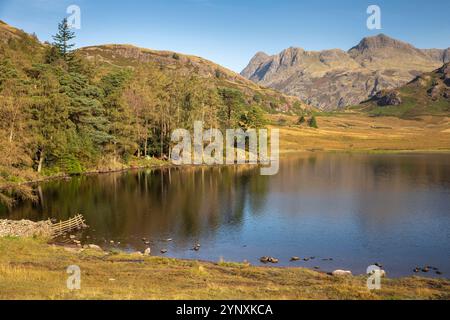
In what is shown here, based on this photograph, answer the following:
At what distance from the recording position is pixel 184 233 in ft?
173

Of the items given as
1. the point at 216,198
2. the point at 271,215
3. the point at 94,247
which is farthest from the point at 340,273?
the point at 216,198

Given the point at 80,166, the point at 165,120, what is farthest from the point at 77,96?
the point at 165,120

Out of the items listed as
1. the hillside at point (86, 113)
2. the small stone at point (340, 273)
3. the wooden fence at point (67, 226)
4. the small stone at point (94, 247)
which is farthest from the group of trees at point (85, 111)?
the small stone at point (340, 273)

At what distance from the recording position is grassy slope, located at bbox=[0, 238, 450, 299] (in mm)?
23766

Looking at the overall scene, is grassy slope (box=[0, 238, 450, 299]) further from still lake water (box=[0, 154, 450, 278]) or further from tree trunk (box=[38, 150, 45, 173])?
tree trunk (box=[38, 150, 45, 173])

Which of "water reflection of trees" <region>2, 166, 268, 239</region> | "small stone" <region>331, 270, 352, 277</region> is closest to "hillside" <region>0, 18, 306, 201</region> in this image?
"water reflection of trees" <region>2, 166, 268, 239</region>

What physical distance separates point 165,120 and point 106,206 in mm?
69810

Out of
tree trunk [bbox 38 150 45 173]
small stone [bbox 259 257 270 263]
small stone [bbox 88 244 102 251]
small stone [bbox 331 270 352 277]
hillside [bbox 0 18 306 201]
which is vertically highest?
hillside [bbox 0 18 306 201]

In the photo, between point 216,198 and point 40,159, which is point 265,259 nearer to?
point 216,198

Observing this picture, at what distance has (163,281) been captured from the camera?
28.3 meters

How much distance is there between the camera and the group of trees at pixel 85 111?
8225cm

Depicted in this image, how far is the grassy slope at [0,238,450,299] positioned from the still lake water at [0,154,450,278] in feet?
23.0

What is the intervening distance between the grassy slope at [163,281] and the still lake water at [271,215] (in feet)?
23.0
